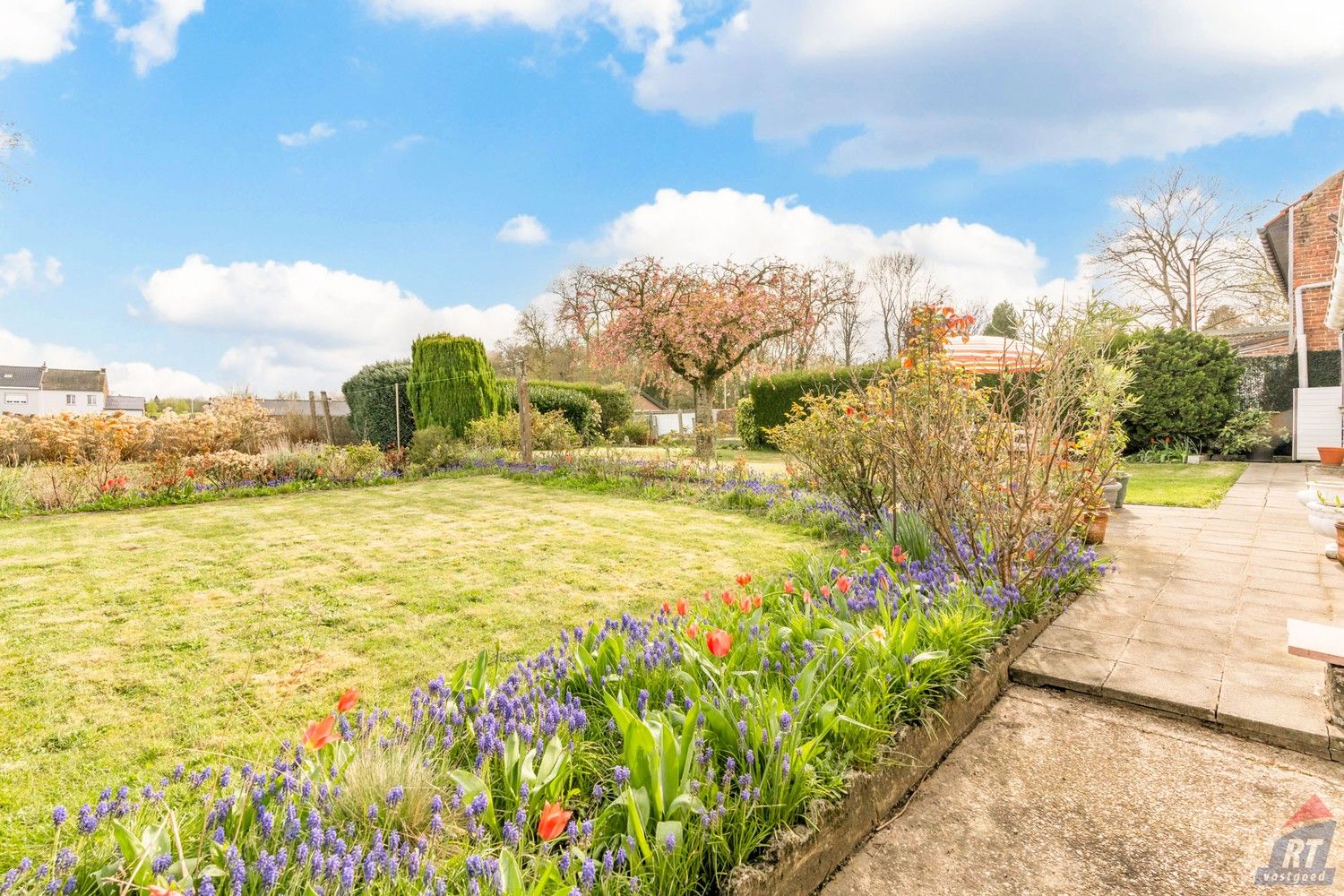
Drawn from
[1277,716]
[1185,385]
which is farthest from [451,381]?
[1185,385]

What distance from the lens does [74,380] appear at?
58469mm

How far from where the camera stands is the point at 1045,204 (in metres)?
9.22

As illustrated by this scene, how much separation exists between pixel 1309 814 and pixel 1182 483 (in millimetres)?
9033

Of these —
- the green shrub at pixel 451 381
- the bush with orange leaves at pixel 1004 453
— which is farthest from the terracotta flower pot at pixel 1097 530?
the green shrub at pixel 451 381

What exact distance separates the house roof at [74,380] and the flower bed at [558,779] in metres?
75.2

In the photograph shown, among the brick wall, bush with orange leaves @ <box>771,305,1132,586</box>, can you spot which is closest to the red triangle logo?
bush with orange leaves @ <box>771,305,1132,586</box>

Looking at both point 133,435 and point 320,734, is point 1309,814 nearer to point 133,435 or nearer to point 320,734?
point 320,734

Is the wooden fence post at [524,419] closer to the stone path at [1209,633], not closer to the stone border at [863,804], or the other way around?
the stone path at [1209,633]

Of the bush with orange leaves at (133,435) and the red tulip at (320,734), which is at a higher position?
the bush with orange leaves at (133,435)

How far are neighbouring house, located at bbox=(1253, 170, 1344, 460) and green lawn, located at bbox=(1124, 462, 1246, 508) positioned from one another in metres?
1.74

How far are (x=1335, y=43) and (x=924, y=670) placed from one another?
9.46 meters

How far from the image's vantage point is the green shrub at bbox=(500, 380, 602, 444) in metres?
17.7

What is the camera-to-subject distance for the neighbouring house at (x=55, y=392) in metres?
54.9

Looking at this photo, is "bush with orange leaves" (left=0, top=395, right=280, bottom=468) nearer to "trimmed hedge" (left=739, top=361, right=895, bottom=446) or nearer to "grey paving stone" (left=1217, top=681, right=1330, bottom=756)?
"trimmed hedge" (left=739, top=361, right=895, bottom=446)
